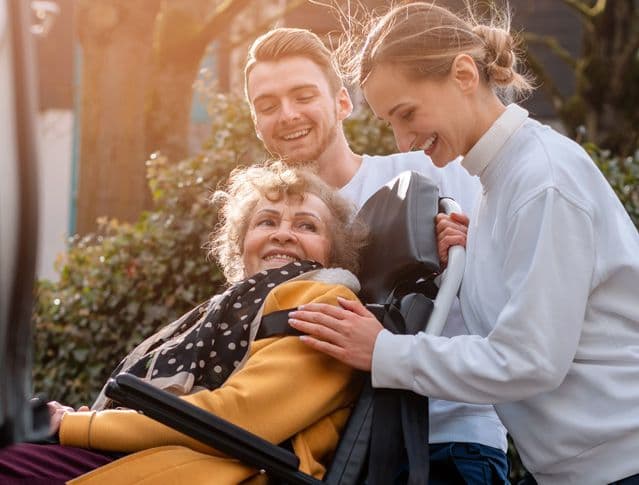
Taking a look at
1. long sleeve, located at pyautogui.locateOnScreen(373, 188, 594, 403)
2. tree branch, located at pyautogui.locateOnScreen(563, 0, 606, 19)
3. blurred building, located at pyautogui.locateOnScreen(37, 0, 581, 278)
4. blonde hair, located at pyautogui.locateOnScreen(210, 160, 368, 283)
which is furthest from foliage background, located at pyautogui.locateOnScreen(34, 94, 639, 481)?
blurred building, located at pyautogui.locateOnScreen(37, 0, 581, 278)

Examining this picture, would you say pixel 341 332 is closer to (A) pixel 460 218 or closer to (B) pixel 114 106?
(A) pixel 460 218

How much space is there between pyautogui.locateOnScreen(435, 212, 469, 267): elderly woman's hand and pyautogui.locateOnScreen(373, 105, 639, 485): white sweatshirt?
33 centimetres

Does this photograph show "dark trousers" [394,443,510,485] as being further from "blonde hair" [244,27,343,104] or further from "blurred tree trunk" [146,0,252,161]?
"blurred tree trunk" [146,0,252,161]

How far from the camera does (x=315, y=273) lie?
2.65 metres

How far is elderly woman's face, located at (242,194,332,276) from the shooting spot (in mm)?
2834

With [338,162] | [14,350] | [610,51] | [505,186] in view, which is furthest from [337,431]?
[610,51]

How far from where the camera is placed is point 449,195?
3.27 meters

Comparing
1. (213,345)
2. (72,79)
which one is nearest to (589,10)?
(213,345)

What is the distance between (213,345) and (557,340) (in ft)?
2.71

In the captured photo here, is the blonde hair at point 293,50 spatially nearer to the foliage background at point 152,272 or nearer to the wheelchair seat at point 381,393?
the wheelchair seat at point 381,393

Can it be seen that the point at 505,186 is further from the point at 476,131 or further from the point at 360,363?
the point at 360,363

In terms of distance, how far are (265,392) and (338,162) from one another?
1.37 meters

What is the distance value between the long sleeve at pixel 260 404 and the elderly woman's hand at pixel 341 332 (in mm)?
56

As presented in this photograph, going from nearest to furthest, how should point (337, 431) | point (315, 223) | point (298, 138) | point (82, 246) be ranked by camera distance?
point (337, 431)
point (315, 223)
point (298, 138)
point (82, 246)
